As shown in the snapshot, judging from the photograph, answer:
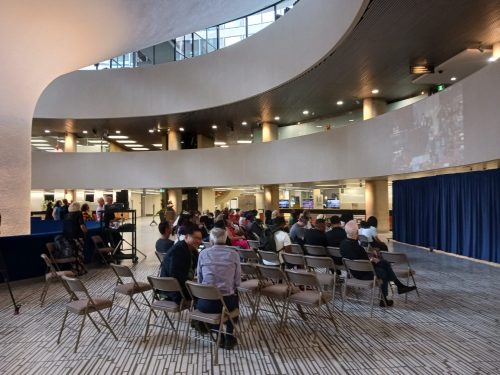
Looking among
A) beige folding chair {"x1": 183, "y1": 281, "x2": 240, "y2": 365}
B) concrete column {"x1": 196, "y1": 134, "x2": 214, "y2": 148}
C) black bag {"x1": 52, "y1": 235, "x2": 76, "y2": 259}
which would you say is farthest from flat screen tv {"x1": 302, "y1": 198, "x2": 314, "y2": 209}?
beige folding chair {"x1": 183, "y1": 281, "x2": 240, "y2": 365}

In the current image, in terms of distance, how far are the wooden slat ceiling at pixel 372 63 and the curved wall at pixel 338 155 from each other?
62.0 inches

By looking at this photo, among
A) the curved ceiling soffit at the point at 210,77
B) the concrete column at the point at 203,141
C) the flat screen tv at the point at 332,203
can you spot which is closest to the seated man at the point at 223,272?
the curved ceiling soffit at the point at 210,77

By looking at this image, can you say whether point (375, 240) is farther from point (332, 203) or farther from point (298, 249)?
point (332, 203)

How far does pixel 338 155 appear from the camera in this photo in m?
14.2

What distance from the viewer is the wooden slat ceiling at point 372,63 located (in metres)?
8.45

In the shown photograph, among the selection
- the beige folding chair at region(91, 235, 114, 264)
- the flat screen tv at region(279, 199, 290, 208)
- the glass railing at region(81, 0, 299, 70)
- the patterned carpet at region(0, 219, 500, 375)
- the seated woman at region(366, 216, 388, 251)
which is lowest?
the patterned carpet at region(0, 219, 500, 375)

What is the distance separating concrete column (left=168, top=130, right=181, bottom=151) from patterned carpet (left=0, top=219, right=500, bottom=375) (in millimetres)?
15825

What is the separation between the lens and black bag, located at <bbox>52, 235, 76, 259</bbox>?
8.06m

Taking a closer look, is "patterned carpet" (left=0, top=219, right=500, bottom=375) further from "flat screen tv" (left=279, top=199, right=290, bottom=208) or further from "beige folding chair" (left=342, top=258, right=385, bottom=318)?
"flat screen tv" (left=279, top=199, right=290, bottom=208)

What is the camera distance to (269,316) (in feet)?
17.6

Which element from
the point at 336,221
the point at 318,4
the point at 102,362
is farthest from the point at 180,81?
the point at 102,362

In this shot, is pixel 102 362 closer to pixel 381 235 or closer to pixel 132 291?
pixel 132 291

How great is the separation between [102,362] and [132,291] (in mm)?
1247

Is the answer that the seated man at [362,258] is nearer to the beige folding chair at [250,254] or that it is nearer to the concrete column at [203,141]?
the beige folding chair at [250,254]
